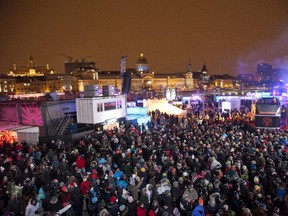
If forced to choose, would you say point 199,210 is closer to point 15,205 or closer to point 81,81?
point 15,205

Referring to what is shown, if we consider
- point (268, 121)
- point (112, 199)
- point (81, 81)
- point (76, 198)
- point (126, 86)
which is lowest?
point (76, 198)

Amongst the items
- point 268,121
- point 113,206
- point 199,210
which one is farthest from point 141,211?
point 268,121

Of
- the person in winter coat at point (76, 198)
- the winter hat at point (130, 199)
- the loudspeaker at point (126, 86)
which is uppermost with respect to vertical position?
the loudspeaker at point (126, 86)

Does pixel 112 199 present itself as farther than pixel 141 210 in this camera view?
Yes

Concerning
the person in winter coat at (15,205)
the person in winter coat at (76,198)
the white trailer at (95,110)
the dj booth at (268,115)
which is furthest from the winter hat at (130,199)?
the white trailer at (95,110)

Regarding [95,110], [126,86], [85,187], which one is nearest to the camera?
[85,187]

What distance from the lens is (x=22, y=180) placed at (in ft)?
30.6

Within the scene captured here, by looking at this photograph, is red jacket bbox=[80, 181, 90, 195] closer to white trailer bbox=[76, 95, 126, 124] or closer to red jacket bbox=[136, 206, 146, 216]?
red jacket bbox=[136, 206, 146, 216]

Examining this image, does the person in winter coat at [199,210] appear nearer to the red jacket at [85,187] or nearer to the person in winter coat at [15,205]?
the red jacket at [85,187]

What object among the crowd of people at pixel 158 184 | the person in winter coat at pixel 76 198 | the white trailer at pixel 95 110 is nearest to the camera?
the crowd of people at pixel 158 184

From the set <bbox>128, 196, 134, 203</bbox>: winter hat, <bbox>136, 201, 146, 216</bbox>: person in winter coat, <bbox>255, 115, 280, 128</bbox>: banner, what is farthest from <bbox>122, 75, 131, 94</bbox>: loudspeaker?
<bbox>136, 201, 146, 216</bbox>: person in winter coat

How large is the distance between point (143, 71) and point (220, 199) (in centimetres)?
14154

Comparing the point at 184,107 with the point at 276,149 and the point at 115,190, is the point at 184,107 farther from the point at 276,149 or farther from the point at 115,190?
the point at 115,190

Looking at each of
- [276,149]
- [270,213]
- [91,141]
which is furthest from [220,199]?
[91,141]
